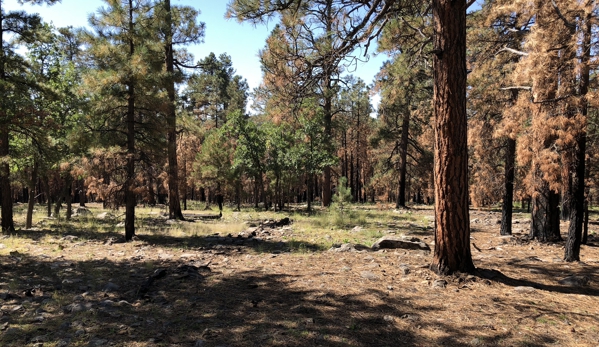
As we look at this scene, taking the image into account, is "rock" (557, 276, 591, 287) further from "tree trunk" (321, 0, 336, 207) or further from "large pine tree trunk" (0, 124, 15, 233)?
"large pine tree trunk" (0, 124, 15, 233)

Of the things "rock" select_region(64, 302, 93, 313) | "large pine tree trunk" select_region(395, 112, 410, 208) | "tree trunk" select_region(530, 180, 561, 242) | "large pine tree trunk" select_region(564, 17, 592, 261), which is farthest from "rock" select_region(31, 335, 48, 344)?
"large pine tree trunk" select_region(395, 112, 410, 208)

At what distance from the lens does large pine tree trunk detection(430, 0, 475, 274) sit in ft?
18.4

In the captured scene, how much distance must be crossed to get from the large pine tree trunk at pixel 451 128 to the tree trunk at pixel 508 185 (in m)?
6.51

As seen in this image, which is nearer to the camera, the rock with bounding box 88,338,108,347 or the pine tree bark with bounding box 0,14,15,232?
the rock with bounding box 88,338,108,347

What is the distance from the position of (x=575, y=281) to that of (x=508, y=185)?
6.52 m

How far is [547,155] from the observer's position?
26.9 ft

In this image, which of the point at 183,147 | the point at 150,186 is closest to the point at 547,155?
the point at 150,186

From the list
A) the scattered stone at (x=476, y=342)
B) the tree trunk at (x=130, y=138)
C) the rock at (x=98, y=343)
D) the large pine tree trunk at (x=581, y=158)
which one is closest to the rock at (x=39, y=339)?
the rock at (x=98, y=343)

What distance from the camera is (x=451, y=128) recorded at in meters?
5.64

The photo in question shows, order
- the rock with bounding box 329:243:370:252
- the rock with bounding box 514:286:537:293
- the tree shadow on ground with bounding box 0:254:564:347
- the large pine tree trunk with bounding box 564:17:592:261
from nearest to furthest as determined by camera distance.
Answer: the tree shadow on ground with bounding box 0:254:564:347
the rock with bounding box 514:286:537:293
the large pine tree trunk with bounding box 564:17:592:261
the rock with bounding box 329:243:370:252

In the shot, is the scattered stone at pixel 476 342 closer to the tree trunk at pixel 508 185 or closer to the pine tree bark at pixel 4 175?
the tree trunk at pixel 508 185

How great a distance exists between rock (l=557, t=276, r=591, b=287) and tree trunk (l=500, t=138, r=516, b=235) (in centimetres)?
567

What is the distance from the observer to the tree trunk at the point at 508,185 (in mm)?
11211

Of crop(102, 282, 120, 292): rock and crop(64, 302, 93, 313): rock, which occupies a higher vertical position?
crop(64, 302, 93, 313): rock
